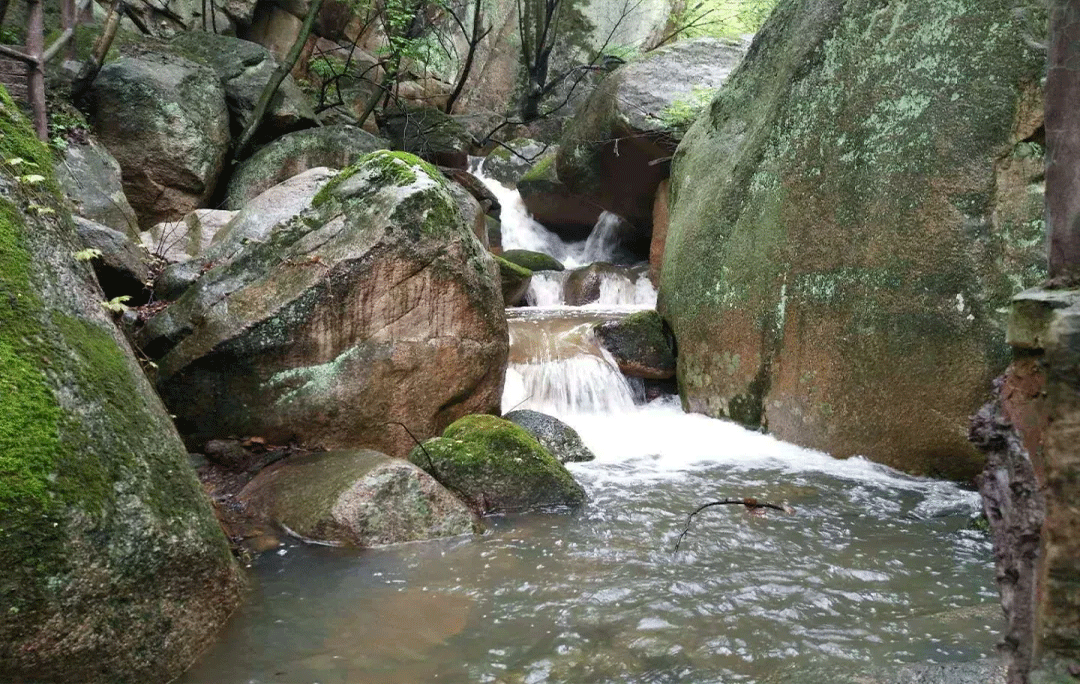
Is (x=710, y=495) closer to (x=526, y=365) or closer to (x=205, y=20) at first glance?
(x=526, y=365)

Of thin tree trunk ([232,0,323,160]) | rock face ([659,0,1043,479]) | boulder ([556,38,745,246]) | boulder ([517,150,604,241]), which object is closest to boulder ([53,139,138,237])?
thin tree trunk ([232,0,323,160])

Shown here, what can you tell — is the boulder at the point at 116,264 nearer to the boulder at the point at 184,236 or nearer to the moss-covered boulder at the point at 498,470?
the boulder at the point at 184,236

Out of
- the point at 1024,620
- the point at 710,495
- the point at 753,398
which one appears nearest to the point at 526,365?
the point at 753,398

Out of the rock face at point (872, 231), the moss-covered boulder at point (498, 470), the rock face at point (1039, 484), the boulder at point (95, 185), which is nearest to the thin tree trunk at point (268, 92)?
the boulder at point (95, 185)

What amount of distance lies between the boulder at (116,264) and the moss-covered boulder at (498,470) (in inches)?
118

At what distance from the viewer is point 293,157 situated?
38.9ft

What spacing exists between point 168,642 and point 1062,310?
326 centimetres

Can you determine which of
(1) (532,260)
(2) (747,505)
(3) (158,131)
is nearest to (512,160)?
(1) (532,260)

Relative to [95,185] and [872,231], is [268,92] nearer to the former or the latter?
[95,185]

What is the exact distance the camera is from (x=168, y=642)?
295cm

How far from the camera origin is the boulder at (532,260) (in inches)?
576

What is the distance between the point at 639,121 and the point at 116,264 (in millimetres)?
8623

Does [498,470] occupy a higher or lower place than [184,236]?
lower

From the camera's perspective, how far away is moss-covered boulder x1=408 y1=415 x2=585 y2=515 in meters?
5.25
